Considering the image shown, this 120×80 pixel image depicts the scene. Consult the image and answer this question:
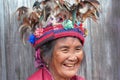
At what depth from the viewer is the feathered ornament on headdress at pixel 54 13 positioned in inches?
102

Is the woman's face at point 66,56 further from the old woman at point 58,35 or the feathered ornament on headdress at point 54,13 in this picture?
the feathered ornament on headdress at point 54,13

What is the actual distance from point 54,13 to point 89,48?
0.81 meters

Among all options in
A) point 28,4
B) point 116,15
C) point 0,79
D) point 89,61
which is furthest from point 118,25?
point 0,79

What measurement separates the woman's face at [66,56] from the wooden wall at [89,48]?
→ 0.61 meters

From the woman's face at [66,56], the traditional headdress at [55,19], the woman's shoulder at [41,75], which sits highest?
the traditional headdress at [55,19]

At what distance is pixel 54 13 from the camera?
8.46 ft

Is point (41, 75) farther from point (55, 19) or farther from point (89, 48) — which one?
point (89, 48)

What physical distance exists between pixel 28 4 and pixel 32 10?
1.59 ft

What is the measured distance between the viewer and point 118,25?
3.32m

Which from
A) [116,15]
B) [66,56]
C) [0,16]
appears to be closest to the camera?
[66,56]

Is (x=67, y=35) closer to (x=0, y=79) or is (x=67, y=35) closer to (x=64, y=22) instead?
(x=64, y=22)

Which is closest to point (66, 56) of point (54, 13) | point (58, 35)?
point (58, 35)

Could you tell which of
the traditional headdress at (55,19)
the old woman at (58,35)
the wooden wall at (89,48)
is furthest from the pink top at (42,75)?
the wooden wall at (89,48)

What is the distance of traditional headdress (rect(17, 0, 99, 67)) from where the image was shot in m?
2.56
